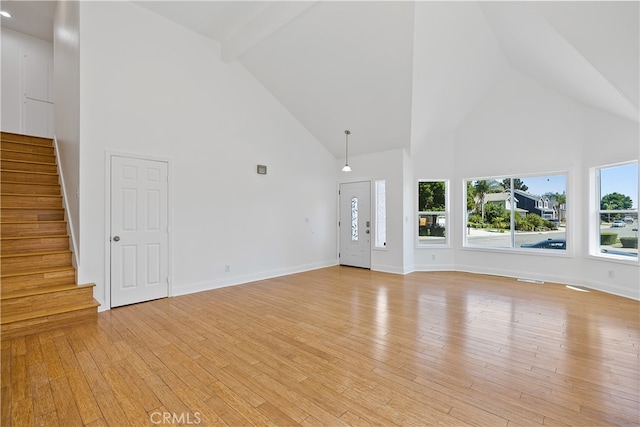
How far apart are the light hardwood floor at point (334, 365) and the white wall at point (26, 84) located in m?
5.31

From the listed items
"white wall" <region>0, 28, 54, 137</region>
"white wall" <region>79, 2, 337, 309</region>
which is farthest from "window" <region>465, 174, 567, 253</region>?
"white wall" <region>0, 28, 54, 137</region>

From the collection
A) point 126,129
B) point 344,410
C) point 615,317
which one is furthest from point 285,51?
point 615,317

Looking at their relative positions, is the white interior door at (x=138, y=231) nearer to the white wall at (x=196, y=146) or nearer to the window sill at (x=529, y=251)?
the white wall at (x=196, y=146)

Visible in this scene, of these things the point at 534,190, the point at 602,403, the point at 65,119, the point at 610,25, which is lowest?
the point at 602,403

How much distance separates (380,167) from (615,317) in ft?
15.1

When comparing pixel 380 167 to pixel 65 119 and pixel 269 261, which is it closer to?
pixel 269 261

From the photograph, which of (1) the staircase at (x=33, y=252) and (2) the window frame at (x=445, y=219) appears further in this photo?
(2) the window frame at (x=445, y=219)

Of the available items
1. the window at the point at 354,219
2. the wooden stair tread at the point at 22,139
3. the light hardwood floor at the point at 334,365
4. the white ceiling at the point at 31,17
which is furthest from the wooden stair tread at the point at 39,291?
the window at the point at 354,219

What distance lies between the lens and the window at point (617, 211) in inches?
189

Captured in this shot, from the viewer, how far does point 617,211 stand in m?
5.00

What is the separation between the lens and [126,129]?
14.2ft

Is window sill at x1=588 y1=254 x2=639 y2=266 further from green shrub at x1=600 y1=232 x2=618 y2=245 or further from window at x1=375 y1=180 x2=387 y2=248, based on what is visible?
window at x1=375 y1=180 x2=387 y2=248

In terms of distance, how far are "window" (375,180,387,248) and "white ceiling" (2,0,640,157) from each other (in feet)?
3.42

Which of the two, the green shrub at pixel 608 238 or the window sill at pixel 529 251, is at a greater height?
the green shrub at pixel 608 238
